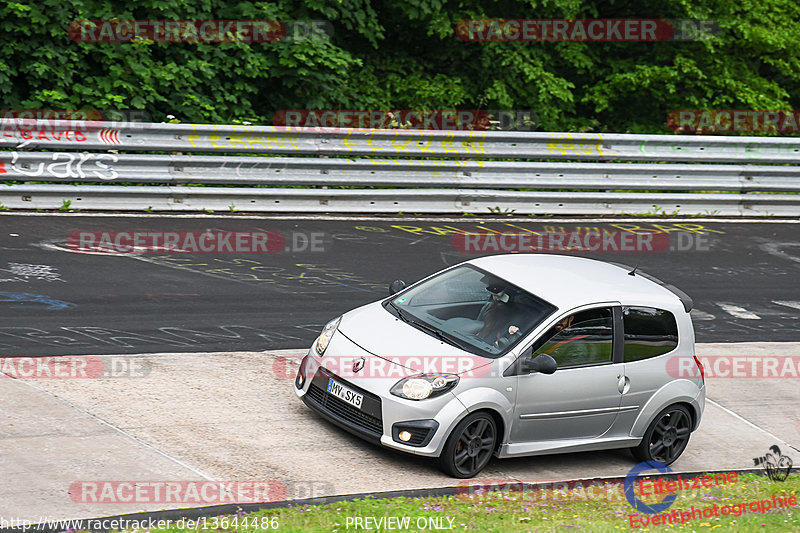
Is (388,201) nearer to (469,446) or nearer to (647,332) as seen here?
(647,332)

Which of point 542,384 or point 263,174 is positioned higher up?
point 263,174

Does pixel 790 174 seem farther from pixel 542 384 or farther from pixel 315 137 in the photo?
pixel 542 384

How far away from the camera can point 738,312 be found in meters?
12.8

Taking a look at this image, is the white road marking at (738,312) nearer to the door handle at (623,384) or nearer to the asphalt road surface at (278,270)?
the asphalt road surface at (278,270)

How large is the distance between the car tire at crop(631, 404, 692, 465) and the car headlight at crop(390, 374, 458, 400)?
208 centimetres

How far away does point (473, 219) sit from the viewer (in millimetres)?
15719

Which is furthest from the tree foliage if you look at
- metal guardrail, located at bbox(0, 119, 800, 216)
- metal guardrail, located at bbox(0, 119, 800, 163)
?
metal guardrail, located at bbox(0, 119, 800, 216)

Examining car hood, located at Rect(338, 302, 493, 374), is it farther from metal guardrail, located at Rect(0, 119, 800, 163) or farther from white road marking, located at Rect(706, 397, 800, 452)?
metal guardrail, located at Rect(0, 119, 800, 163)

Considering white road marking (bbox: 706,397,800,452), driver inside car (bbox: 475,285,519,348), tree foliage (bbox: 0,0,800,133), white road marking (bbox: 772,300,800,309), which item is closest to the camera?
driver inside car (bbox: 475,285,519,348)

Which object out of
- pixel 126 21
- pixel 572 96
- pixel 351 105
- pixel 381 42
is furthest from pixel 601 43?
pixel 126 21

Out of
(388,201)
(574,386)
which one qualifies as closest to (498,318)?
(574,386)

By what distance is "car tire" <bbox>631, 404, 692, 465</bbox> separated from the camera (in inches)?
339

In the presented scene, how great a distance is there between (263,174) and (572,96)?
23.4 ft

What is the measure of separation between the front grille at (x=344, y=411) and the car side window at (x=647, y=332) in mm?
2250
